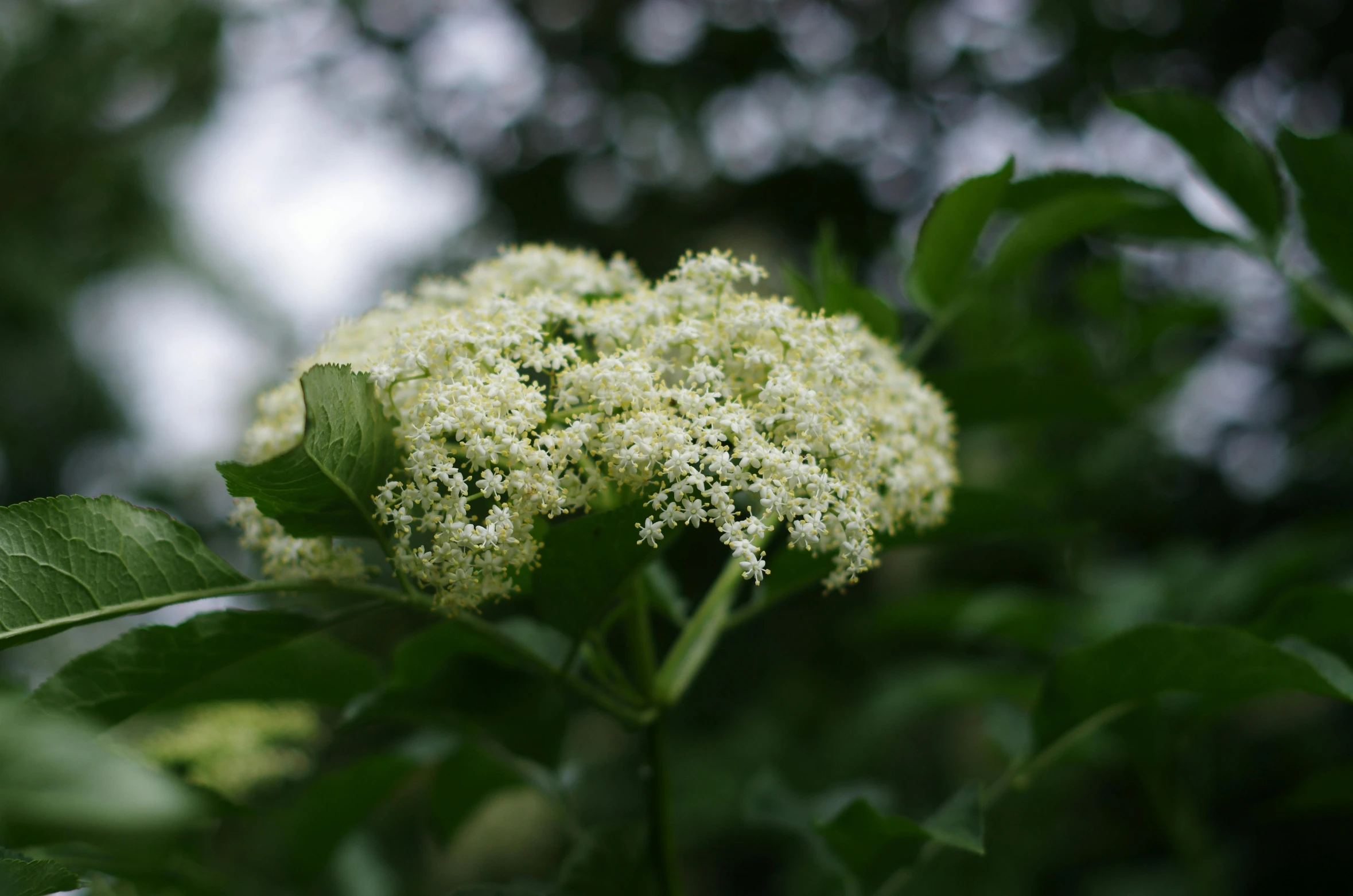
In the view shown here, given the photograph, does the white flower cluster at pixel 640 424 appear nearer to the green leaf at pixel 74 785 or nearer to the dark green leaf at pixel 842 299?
the dark green leaf at pixel 842 299

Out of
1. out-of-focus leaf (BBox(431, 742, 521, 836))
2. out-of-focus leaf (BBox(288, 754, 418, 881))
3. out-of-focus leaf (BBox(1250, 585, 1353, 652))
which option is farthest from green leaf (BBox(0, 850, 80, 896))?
out-of-focus leaf (BBox(1250, 585, 1353, 652))

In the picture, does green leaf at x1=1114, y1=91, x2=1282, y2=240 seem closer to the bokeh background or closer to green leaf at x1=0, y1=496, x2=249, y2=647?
the bokeh background

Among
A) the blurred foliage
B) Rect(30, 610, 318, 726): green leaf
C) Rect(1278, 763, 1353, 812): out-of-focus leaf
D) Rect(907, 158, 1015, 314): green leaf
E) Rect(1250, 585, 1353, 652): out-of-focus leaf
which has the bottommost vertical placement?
Rect(1278, 763, 1353, 812): out-of-focus leaf

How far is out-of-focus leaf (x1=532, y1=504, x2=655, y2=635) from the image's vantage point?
1031 mm

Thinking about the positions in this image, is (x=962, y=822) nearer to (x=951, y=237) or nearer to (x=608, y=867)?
(x=608, y=867)

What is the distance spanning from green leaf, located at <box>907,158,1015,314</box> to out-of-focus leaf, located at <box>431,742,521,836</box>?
4.20ft

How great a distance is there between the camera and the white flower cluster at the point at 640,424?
1.04m

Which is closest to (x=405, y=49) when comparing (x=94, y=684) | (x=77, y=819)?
(x=94, y=684)

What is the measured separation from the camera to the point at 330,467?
96cm

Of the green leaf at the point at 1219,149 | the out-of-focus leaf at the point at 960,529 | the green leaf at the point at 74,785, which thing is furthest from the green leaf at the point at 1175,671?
the green leaf at the point at 74,785

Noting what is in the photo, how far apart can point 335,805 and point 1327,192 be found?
213cm

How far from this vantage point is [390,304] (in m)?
1.49

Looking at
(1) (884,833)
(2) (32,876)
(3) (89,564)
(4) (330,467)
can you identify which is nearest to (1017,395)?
(1) (884,833)

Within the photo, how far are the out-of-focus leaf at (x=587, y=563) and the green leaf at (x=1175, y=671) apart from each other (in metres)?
0.73
